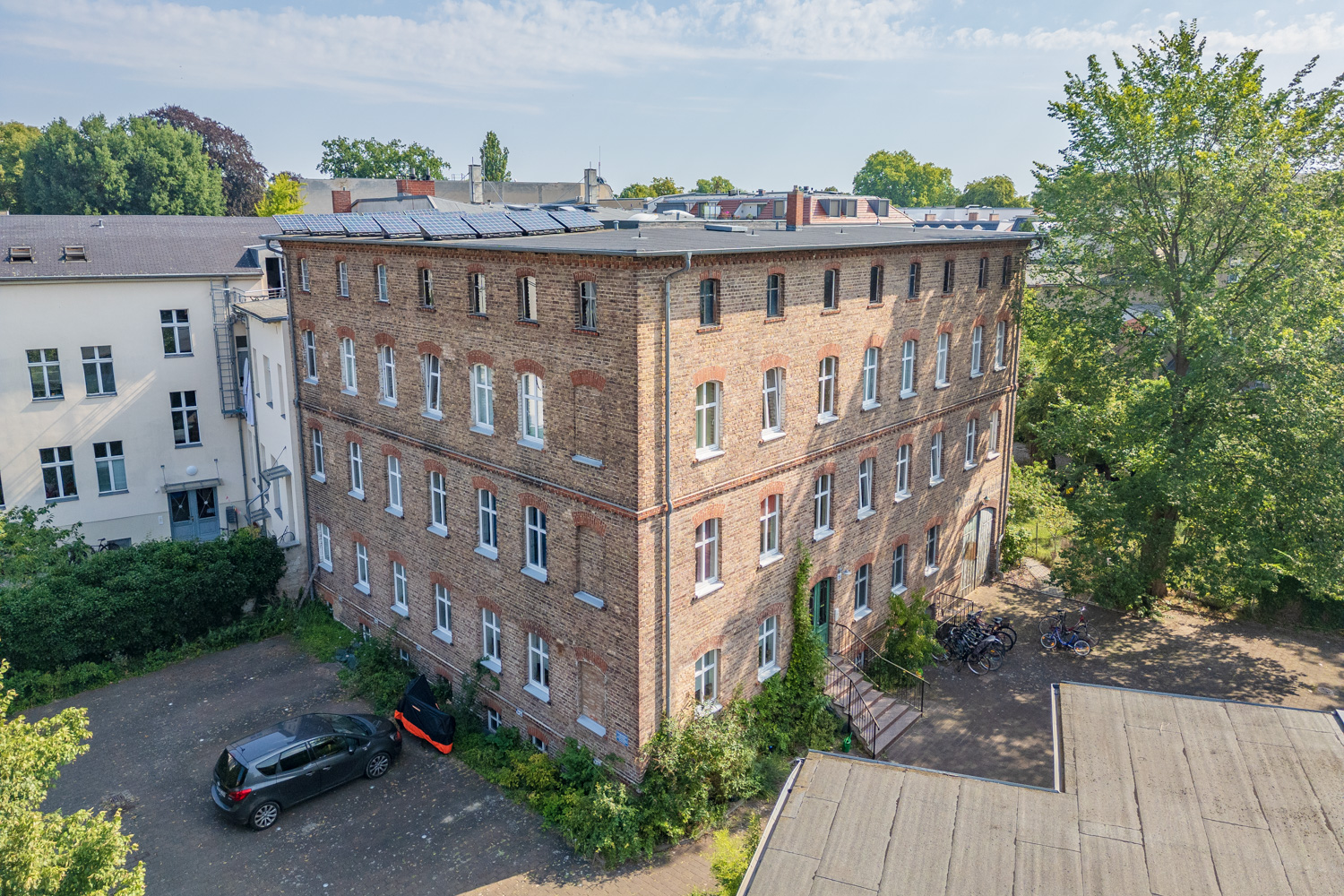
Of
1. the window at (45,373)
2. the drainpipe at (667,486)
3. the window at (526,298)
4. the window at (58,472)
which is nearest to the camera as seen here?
the drainpipe at (667,486)

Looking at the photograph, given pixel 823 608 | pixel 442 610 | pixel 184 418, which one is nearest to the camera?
pixel 823 608

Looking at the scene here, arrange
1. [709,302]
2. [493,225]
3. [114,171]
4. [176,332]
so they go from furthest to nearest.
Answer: [114,171] < [176,332] < [493,225] < [709,302]

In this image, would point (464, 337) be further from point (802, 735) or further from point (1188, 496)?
point (1188, 496)

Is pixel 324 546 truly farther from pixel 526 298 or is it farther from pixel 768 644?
pixel 768 644

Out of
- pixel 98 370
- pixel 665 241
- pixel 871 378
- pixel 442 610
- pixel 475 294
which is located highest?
pixel 665 241

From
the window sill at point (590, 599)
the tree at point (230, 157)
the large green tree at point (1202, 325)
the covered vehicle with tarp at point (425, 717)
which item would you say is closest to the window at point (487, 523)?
the window sill at point (590, 599)

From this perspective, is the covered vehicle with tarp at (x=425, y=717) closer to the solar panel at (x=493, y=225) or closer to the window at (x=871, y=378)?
the solar panel at (x=493, y=225)

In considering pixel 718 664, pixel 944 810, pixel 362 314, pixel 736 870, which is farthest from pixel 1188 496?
pixel 362 314

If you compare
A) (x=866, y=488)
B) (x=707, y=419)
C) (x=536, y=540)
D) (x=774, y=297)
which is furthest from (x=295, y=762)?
(x=866, y=488)
